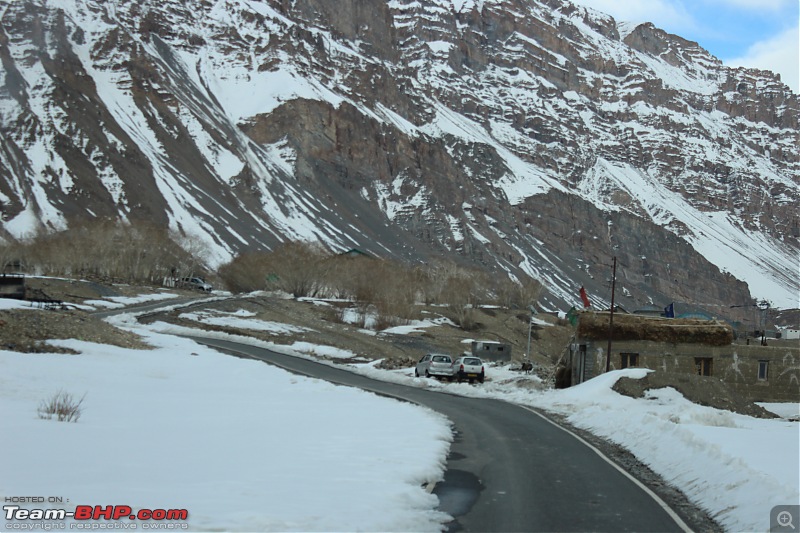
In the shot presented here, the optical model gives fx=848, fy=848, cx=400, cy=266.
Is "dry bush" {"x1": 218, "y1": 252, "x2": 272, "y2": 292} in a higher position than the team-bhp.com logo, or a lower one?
higher

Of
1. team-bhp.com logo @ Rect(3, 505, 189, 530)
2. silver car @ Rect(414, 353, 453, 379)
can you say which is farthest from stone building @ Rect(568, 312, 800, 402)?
team-bhp.com logo @ Rect(3, 505, 189, 530)

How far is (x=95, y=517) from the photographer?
8.78 m

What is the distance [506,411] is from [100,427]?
16104 millimetres

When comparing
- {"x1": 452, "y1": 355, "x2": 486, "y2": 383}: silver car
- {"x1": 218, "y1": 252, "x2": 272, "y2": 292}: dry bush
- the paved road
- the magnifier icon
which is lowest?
the paved road

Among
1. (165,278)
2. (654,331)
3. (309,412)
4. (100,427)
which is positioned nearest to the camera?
(100,427)

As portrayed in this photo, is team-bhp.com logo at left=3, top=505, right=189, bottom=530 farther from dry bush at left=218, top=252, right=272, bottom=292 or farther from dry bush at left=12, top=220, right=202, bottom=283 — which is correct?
dry bush at left=218, top=252, right=272, bottom=292

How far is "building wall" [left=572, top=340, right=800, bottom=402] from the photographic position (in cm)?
4388

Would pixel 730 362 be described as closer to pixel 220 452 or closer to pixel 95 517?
pixel 220 452

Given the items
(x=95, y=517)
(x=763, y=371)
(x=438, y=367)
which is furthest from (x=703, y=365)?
(x=95, y=517)

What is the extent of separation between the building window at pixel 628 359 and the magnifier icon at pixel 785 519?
1329 inches

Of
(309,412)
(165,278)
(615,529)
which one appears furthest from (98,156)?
(615,529)

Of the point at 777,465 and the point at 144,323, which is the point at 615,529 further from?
the point at 144,323

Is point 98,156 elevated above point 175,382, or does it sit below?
above

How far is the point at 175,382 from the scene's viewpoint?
27.4 metres
